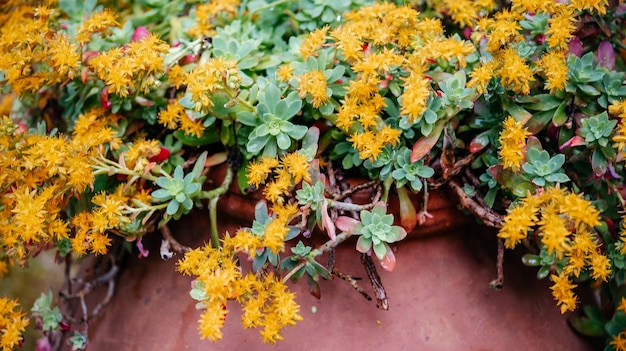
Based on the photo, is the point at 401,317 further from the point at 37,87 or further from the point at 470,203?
the point at 37,87

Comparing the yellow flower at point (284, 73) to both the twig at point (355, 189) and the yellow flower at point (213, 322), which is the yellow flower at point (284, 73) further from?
the yellow flower at point (213, 322)

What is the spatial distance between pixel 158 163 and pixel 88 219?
19 centimetres

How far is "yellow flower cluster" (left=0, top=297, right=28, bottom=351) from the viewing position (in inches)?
43.1

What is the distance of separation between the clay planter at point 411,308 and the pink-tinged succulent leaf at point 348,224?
0.16m

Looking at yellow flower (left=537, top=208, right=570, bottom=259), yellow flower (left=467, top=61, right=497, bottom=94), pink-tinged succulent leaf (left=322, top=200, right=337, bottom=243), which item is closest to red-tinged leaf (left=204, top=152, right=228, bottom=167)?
pink-tinged succulent leaf (left=322, top=200, right=337, bottom=243)

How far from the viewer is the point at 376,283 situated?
1055 mm

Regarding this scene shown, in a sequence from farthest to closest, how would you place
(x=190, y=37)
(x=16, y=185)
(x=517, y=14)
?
1. (x=190, y=37)
2. (x=16, y=185)
3. (x=517, y=14)

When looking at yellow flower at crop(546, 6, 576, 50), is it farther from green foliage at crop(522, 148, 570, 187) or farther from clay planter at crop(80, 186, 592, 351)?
clay planter at crop(80, 186, 592, 351)

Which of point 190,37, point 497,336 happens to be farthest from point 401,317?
point 190,37

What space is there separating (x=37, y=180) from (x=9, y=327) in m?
0.30

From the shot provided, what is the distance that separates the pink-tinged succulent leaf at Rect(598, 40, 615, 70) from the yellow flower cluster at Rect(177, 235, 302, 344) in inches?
30.3

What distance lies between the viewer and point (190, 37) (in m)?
1.36

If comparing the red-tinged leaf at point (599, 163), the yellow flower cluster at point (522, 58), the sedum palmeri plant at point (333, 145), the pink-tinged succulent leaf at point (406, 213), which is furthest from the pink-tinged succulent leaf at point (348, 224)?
the red-tinged leaf at point (599, 163)

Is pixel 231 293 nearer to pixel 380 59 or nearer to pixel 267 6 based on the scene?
pixel 380 59
